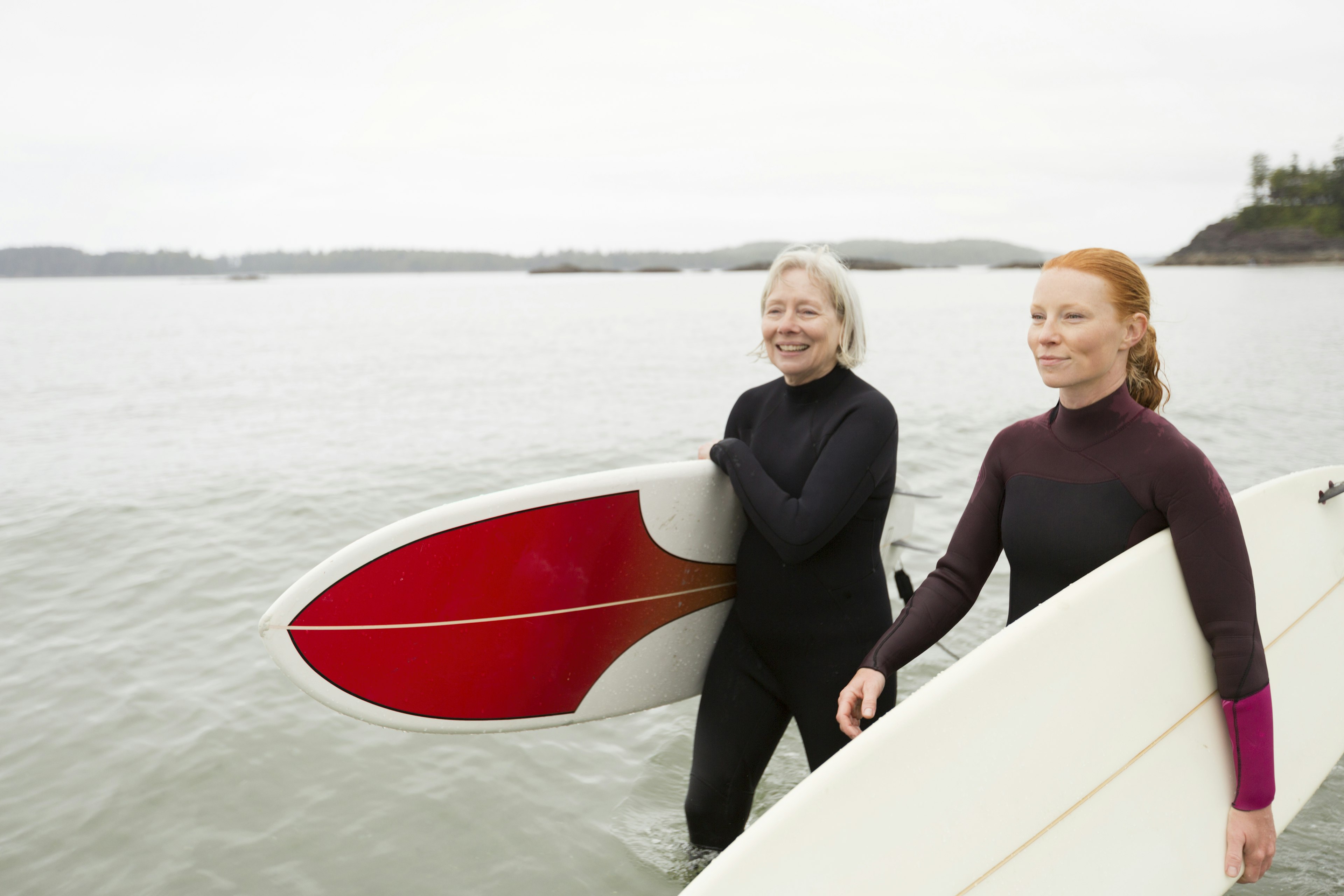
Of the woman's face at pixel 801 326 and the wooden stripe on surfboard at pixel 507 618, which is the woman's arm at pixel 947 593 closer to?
the woman's face at pixel 801 326

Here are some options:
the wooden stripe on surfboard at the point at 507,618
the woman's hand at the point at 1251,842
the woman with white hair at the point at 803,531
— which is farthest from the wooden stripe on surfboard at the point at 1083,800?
the wooden stripe on surfboard at the point at 507,618

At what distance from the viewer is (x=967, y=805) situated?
1579 mm

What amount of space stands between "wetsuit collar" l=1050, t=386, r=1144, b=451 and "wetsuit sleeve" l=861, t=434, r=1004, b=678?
0.14m

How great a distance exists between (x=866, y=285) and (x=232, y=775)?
94.1 m

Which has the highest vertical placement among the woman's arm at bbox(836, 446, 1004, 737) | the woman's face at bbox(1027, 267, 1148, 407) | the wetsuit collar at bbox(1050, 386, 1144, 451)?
the woman's face at bbox(1027, 267, 1148, 407)

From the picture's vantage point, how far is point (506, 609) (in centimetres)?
258

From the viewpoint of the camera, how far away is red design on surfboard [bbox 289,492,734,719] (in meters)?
2.45

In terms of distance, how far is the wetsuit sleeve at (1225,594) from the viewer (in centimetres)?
144

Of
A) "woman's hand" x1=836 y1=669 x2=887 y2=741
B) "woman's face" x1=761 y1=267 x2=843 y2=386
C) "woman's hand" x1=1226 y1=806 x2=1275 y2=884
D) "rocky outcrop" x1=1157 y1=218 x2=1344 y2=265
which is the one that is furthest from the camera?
"rocky outcrop" x1=1157 y1=218 x2=1344 y2=265

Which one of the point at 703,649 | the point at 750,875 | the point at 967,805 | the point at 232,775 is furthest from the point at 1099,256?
the point at 232,775

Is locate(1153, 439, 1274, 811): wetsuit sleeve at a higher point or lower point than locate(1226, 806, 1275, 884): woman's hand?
higher

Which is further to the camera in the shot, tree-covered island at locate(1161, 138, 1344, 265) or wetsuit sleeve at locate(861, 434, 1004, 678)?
tree-covered island at locate(1161, 138, 1344, 265)

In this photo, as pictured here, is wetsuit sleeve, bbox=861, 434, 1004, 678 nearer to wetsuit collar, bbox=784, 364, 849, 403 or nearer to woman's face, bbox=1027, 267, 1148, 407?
woman's face, bbox=1027, 267, 1148, 407

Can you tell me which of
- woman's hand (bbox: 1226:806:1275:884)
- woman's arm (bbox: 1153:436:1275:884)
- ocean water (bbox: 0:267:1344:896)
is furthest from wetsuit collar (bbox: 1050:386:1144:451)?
A: ocean water (bbox: 0:267:1344:896)
